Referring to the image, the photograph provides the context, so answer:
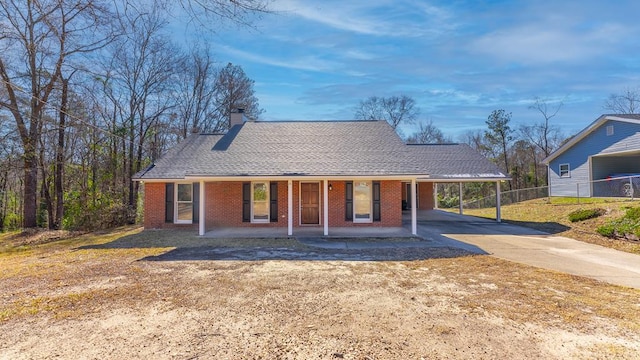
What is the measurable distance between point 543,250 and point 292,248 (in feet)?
24.6

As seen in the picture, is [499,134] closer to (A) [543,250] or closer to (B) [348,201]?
(B) [348,201]

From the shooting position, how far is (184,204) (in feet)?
44.5

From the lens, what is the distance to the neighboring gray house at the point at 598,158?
655 inches

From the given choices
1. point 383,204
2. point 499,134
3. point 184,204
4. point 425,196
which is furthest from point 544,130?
point 184,204

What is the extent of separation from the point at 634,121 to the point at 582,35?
26.1ft

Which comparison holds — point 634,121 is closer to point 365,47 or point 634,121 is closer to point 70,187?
point 365,47

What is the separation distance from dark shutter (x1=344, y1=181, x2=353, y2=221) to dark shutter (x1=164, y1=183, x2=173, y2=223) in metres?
7.66

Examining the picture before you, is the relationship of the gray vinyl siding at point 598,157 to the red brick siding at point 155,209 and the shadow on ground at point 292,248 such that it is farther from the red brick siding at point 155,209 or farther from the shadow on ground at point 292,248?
the red brick siding at point 155,209

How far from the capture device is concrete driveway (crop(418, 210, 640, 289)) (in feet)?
22.5

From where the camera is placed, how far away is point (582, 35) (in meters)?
12.0

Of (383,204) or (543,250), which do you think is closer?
(543,250)

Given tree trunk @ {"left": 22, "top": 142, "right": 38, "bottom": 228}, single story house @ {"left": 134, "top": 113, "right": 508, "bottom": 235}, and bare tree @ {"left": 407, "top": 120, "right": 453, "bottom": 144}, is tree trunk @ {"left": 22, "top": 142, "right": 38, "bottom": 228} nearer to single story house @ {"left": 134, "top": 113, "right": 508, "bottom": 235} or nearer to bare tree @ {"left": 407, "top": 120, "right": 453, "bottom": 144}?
single story house @ {"left": 134, "top": 113, "right": 508, "bottom": 235}

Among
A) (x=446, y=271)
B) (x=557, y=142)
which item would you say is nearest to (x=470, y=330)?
(x=446, y=271)

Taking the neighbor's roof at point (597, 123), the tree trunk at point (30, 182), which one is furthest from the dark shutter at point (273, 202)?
the neighbor's roof at point (597, 123)
